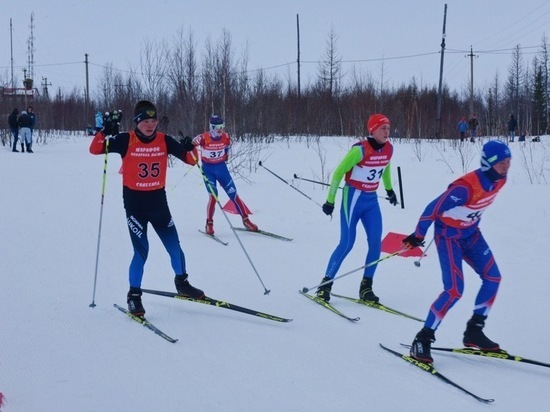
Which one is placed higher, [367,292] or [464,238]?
[464,238]

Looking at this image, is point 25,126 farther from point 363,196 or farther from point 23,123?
point 363,196

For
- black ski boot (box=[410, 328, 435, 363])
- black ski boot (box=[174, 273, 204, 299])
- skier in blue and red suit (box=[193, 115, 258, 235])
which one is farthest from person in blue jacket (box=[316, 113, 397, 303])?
skier in blue and red suit (box=[193, 115, 258, 235])

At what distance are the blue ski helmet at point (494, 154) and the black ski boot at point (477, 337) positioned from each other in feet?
4.00

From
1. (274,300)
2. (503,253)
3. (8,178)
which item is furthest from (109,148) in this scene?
(8,178)

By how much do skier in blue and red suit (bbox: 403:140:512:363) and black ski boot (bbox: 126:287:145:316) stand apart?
252cm

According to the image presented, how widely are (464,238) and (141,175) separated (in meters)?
2.90

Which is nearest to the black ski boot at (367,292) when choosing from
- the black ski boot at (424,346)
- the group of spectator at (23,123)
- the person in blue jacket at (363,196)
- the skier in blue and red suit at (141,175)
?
the person in blue jacket at (363,196)

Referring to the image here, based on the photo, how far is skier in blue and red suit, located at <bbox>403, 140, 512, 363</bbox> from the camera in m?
4.52

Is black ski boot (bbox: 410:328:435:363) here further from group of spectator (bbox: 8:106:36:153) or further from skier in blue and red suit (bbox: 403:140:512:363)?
group of spectator (bbox: 8:106:36:153)

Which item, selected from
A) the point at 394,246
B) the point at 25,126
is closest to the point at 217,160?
the point at 394,246

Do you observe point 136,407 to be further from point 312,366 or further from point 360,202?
point 360,202

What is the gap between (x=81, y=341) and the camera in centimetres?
504

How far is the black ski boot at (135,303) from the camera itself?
5660 mm

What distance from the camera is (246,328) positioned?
5516 mm
